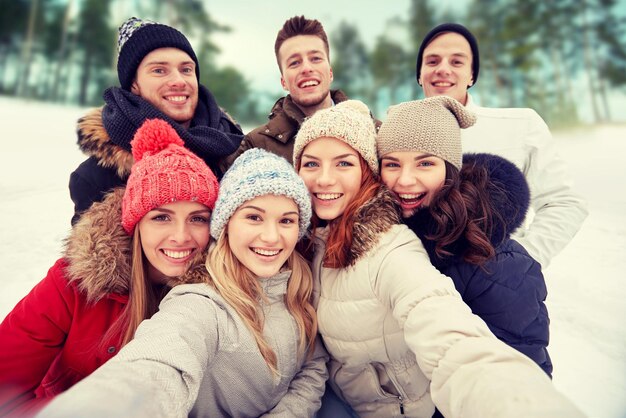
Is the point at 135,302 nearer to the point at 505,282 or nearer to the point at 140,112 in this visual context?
the point at 140,112

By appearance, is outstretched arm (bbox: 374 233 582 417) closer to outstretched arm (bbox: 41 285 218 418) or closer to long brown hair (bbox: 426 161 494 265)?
long brown hair (bbox: 426 161 494 265)

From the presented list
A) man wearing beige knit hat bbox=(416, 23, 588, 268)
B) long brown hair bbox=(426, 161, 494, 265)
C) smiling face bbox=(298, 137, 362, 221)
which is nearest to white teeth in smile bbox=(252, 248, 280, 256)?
smiling face bbox=(298, 137, 362, 221)

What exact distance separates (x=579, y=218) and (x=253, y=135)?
2373mm

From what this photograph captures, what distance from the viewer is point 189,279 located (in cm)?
157

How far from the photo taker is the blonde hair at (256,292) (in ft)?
4.95

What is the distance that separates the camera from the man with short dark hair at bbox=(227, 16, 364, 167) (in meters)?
2.95

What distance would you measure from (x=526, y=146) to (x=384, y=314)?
5.61 ft

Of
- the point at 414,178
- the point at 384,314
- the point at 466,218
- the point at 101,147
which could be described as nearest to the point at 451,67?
the point at 414,178

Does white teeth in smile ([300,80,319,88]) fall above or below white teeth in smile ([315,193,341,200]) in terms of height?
above

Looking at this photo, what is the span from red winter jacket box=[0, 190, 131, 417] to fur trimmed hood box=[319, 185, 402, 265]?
107cm

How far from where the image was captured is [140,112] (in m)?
2.30

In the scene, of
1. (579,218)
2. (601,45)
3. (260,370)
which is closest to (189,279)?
(260,370)

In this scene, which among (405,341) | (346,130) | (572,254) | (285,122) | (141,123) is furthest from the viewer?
(572,254)

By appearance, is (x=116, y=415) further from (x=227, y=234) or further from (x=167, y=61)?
(x=167, y=61)
